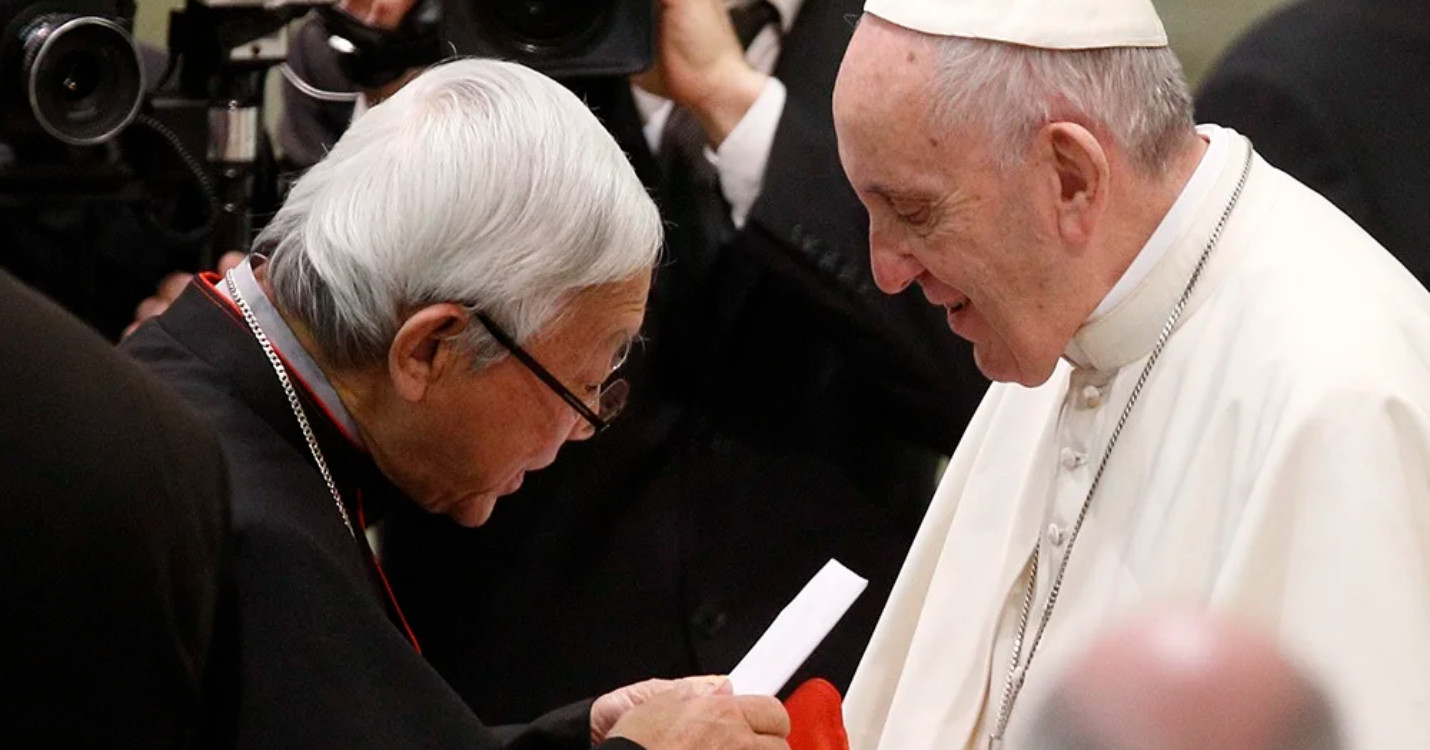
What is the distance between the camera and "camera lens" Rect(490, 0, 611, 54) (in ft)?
10.2

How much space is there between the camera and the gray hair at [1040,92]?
2.41 m

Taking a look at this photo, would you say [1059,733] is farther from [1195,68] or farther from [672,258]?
[1195,68]

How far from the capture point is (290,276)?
8.23 feet

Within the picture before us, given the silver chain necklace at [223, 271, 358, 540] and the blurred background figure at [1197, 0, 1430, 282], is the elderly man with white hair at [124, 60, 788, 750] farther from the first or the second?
the blurred background figure at [1197, 0, 1430, 282]

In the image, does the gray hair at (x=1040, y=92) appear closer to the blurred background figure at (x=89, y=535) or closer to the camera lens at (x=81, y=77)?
the blurred background figure at (x=89, y=535)

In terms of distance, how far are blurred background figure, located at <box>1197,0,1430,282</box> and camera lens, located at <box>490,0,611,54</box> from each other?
90 cm

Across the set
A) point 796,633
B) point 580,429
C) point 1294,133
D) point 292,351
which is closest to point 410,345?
point 292,351

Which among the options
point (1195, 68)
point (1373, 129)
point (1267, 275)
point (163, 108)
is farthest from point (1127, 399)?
point (1195, 68)

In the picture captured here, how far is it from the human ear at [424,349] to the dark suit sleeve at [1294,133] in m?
1.26

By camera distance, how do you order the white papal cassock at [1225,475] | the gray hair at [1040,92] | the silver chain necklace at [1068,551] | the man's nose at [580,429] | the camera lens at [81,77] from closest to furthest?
the white papal cassock at [1225,475]
the gray hair at [1040,92]
the silver chain necklace at [1068,551]
the man's nose at [580,429]
the camera lens at [81,77]

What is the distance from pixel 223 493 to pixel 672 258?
1560mm

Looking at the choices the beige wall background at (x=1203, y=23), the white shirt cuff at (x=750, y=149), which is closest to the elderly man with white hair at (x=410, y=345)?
the white shirt cuff at (x=750, y=149)

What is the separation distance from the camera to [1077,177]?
7.99 feet

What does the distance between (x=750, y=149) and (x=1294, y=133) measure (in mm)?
751
